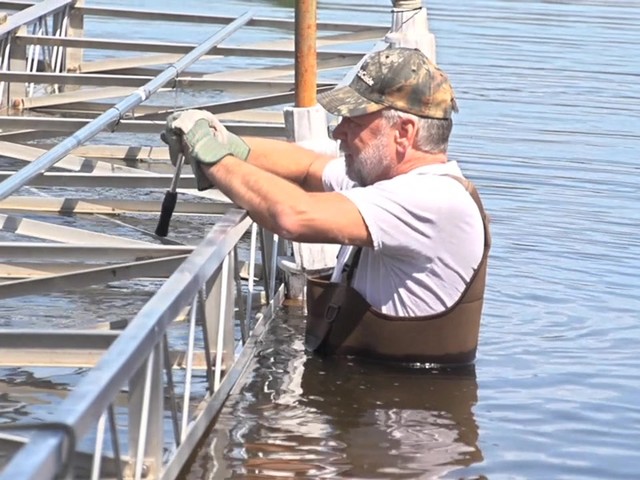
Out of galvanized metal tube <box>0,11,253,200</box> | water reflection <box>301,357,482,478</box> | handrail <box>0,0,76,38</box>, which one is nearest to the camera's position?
water reflection <box>301,357,482,478</box>

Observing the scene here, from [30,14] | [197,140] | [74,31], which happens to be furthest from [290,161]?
[74,31]

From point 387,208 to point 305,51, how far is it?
2.02m

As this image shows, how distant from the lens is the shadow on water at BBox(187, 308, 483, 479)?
209 inches

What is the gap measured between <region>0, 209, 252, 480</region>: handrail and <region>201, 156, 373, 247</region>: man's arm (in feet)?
0.48

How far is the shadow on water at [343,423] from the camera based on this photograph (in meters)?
5.30

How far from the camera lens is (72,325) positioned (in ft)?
25.1

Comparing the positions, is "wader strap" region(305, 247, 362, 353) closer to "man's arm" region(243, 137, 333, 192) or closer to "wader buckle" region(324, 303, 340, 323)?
"wader buckle" region(324, 303, 340, 323)

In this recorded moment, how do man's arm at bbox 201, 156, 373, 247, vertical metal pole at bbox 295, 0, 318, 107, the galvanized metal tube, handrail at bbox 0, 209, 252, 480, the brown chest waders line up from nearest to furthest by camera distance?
handrail at bbox 0, 209, 252, 480, man's arm at bbox 201, 156, 373, 247, the brown chest waders, the galvanized metal tube, vertical metal pole at bbox 295, 0, 318, 107

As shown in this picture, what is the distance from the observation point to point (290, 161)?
245 inches

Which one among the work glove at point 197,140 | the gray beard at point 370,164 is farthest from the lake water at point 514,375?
the work glove at point 197,140

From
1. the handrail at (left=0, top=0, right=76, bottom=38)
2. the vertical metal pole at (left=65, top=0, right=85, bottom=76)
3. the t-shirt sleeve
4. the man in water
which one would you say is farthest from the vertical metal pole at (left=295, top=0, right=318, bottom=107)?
the vertical metal pole at (left=65, top=0, right=85, bottom=76)

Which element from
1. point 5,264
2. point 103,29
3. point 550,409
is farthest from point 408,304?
point 103,29

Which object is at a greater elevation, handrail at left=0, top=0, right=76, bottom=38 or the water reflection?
handrail at left=0, top=0, right=76, bottom=38

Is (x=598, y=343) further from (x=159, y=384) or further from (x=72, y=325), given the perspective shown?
(x=159, y=384)
